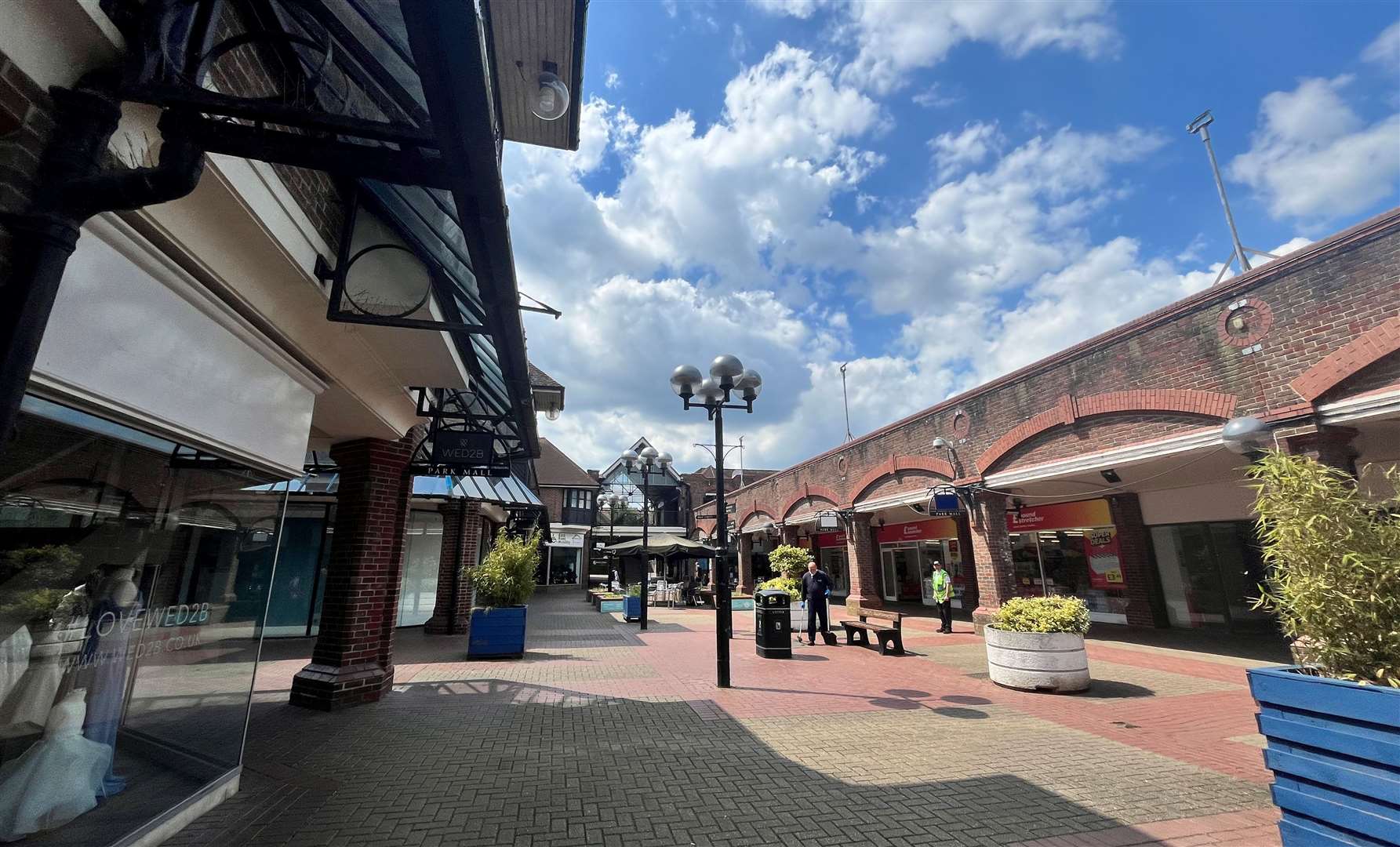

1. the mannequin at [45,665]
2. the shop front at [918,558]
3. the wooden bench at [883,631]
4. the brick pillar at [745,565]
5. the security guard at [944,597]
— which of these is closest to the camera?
the mannequin at [45,665]

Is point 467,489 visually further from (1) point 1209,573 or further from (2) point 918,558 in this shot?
(1) point 1209,573

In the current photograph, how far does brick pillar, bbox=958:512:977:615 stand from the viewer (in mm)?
17203

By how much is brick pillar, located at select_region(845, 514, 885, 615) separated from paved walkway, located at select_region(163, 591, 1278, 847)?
8514 millimetres

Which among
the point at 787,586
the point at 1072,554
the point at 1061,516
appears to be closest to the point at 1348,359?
the point at 1061,516

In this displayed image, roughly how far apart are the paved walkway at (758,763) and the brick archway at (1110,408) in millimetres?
3898

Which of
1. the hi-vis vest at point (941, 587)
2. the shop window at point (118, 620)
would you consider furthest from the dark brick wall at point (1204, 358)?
the shop window at point (118, 620)

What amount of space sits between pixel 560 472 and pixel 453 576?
2772cm

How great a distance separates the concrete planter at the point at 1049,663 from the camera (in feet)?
24.2

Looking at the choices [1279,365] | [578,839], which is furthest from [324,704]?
[1279,365]

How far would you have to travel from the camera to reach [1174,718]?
243 inches

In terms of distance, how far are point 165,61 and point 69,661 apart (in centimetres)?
401

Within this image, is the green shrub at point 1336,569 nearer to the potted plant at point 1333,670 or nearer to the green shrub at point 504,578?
the potted plant at point 1333,670

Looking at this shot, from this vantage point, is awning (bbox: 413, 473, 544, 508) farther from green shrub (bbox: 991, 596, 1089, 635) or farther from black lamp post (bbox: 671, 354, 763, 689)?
green shrub (bbox: 991, 596, 1089, 635)

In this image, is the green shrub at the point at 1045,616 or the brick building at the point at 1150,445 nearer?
the brick building at the point at 1150,445
